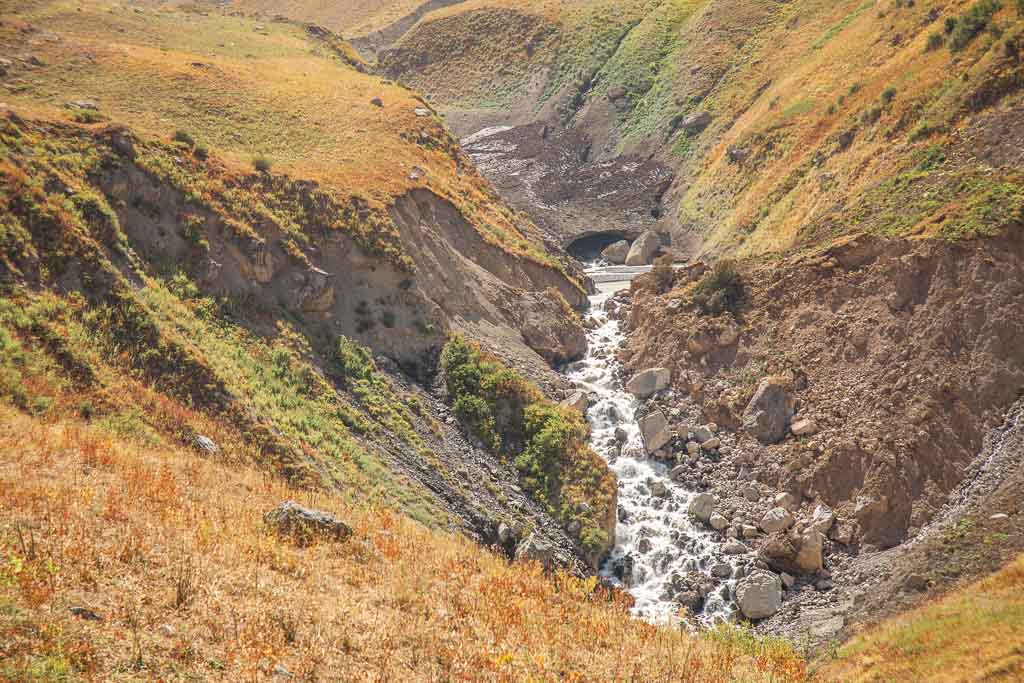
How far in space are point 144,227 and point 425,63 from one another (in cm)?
9874

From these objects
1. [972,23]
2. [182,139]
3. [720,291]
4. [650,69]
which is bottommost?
[182,139]

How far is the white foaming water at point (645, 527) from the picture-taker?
22.5 meters

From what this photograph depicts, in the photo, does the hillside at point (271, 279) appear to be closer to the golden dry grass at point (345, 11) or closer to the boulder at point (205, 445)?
the boulder at point (205, 445)

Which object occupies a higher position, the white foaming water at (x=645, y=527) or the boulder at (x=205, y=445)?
the boulder at (x=205, y=445)

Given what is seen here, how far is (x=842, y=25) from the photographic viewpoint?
61.8 meters

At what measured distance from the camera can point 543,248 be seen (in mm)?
44812

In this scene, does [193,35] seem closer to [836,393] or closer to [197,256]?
[197,256]

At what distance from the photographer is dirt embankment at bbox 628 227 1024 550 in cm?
2222

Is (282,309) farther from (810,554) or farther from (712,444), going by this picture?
(810,554)

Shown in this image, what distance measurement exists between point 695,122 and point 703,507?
5135cm

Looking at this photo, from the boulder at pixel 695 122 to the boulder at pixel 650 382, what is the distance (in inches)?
1659

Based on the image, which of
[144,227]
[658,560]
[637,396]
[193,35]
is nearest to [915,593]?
[658,560]

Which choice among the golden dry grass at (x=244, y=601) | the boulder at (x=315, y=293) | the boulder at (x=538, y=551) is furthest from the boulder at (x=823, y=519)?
the boulder at (x=315, y=293)

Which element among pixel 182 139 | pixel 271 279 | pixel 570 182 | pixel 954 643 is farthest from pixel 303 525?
pixel 570 182
